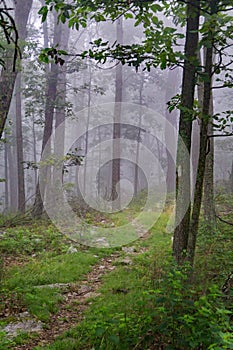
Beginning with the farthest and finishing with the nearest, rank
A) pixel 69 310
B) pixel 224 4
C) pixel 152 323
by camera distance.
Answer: pixel 69 310 < pixel 224 4 < pixel 152 323

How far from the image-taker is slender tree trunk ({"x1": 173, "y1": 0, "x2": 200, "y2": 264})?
4723 millimetres

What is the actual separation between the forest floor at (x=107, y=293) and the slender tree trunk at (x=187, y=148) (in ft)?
1.23

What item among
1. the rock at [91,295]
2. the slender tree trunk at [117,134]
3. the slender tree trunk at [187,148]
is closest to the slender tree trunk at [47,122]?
the slender tree trunk at [117,134]

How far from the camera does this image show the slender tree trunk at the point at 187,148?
4723 millimetres

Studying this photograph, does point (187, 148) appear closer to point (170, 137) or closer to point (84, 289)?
point (84, 289)

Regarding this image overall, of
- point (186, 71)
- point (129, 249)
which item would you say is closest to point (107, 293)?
point (129, 249)

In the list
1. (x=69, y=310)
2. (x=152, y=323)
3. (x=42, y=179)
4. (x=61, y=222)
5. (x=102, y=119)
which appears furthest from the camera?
(x=102, y=119)

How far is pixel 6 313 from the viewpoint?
4.61 meters

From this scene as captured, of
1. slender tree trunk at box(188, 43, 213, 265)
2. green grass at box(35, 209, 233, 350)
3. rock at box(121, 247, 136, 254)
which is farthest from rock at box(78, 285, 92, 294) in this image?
rock at box(121, 247, 136, 254)

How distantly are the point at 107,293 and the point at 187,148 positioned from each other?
105 inches

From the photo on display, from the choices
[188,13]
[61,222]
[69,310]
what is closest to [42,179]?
[61,222]

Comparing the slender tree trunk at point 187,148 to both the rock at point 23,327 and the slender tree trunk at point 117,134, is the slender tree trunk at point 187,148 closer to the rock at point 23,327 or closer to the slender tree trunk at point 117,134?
the rock at point 23,327

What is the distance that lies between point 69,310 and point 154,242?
4.41m

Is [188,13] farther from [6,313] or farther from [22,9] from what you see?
[22,9]
